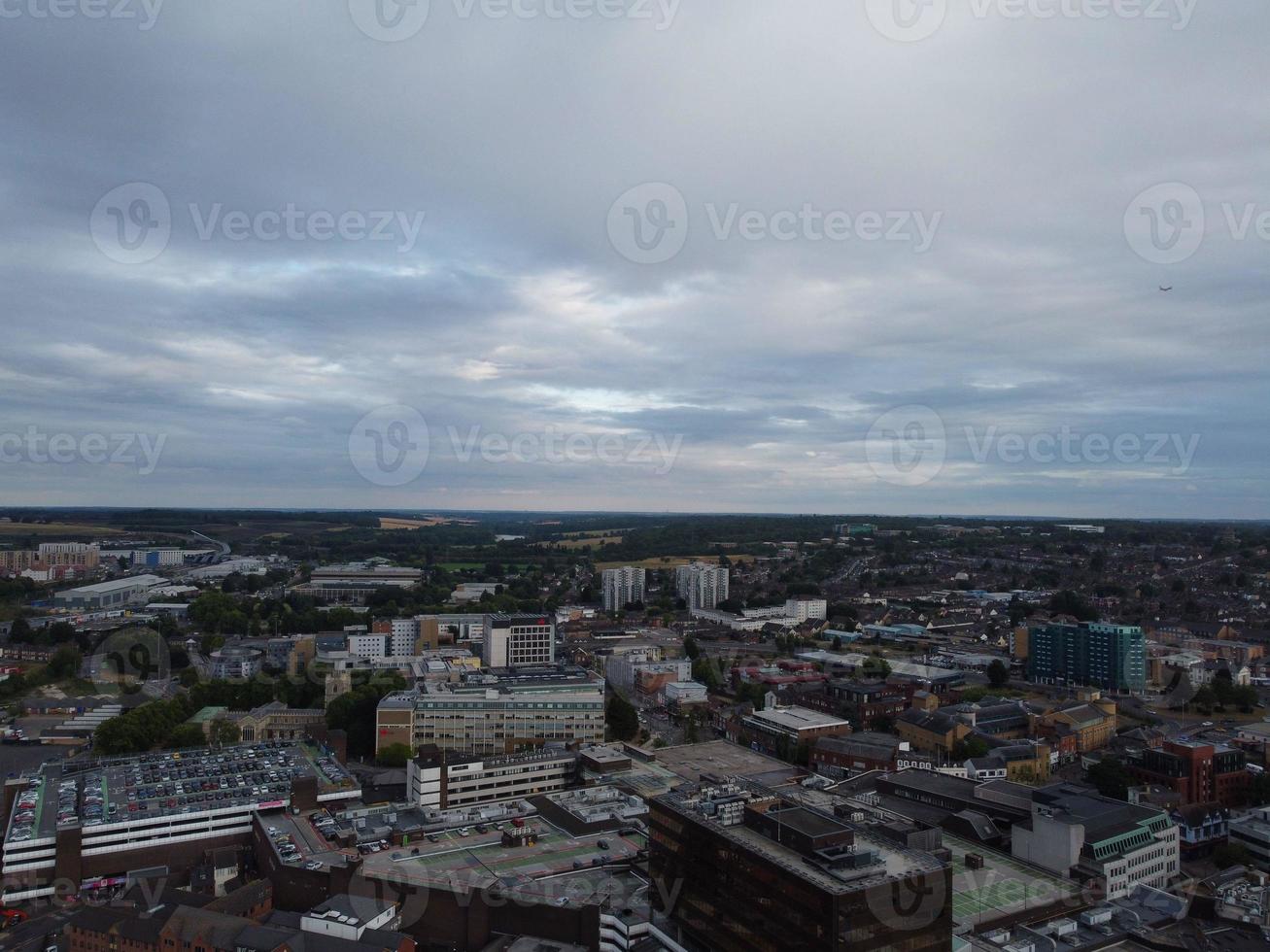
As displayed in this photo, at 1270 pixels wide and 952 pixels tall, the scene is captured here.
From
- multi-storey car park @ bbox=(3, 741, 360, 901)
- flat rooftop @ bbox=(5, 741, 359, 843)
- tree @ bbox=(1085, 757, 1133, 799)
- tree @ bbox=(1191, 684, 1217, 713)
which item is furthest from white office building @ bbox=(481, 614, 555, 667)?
tree @ bbox=(1191, 684, 1217, 713)

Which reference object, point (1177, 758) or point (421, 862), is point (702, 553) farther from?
point (421, 862)

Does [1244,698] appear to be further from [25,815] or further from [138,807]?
[25,815]

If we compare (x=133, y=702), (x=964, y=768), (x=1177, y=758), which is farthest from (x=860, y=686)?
(x=133, y=702)

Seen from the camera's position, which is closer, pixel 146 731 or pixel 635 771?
pixel 635 771

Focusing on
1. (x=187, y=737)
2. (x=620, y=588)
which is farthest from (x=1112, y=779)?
(x=620, y=588)

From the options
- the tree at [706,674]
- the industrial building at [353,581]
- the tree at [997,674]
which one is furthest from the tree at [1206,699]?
the industrial building at [353,581]

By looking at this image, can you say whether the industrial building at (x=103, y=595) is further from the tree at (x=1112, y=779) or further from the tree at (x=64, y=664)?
the tree at (x=1112, y=779)

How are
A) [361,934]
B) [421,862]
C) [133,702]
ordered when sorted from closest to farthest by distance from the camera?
[361,934]
[421,862]
[133,702]
